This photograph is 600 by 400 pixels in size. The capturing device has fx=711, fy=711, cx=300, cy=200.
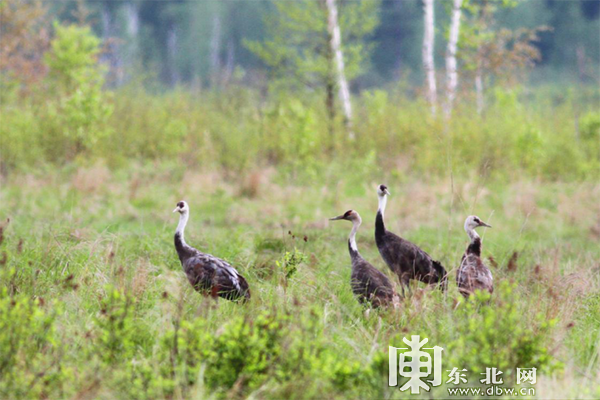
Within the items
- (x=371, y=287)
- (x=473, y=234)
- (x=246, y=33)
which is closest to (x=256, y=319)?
(x=371, y=287)

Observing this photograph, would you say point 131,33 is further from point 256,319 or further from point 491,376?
point 491,376

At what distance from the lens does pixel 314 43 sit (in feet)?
61.7

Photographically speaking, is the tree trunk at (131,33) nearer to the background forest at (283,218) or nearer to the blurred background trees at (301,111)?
the background forest at (283,218)

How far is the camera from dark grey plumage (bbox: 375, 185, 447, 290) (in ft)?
22.2

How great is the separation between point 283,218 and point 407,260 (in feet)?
16.7

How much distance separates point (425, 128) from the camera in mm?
16125

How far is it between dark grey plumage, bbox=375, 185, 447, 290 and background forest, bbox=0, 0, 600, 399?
0.41m

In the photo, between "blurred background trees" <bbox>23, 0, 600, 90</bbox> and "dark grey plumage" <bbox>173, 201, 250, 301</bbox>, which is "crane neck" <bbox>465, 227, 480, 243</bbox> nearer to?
"dark grey plumage" <bbox>173, 201, 250, 301</bbox>

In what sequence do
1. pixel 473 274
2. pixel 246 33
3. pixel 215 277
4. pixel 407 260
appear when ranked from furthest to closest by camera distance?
pixel 246 33
pixel 407 260
pixel 215 277
pixel 473 274

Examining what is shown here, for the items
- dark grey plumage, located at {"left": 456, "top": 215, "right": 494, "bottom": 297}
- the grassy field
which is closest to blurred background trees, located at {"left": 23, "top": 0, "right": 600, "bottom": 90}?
the grassy field

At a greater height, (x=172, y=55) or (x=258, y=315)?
(x=258, y=315)

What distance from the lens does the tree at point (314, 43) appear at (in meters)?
18.0

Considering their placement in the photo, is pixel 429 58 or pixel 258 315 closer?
pixel 258 315

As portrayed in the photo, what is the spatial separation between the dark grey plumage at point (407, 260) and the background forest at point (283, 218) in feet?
1.33
